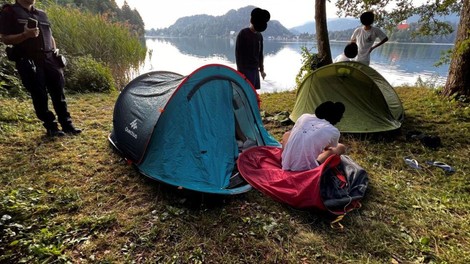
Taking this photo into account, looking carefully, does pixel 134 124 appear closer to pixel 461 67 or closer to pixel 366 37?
pixel 366 37

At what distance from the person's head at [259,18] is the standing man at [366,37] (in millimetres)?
2234

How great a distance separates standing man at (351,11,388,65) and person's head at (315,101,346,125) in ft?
10.6

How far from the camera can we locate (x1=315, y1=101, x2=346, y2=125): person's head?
2.75 m

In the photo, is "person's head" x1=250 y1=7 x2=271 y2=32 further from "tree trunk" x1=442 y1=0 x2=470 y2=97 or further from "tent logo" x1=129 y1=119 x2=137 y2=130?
"tree trunk" x1=442 y1=0 x2=470 y2=97

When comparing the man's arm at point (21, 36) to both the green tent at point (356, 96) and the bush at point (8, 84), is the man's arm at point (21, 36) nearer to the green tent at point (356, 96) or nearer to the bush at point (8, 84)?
the bush at point (8, 84)

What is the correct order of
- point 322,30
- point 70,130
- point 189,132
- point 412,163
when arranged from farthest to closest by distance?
point 322,30, point 70,130, point 412,163, point 189,132

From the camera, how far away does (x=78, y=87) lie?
6.83 metres

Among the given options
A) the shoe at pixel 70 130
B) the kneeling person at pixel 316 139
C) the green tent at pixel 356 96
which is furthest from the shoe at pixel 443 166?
the shoe at pixel 70 130

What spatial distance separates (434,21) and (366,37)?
389 centimetres

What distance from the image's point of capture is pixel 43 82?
3.53 m

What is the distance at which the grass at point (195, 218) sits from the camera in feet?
6.86

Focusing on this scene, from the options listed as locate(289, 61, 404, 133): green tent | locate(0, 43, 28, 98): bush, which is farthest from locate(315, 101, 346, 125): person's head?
locate(0, 43, 28, 98): bush

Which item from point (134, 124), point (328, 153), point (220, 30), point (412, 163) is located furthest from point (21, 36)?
point (220, 30)

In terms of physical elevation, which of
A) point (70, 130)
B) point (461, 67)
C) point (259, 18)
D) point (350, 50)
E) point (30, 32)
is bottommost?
point (70, 130)
